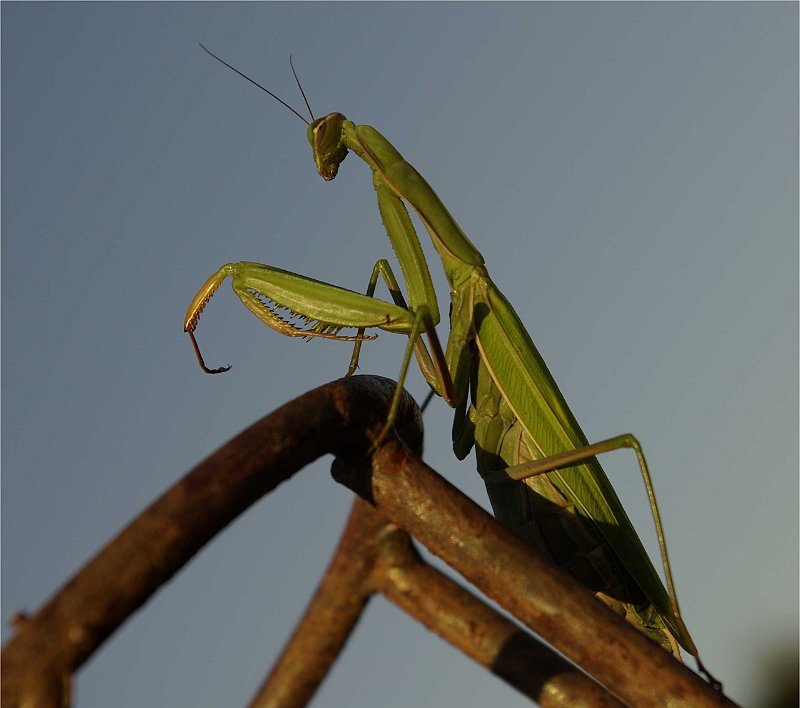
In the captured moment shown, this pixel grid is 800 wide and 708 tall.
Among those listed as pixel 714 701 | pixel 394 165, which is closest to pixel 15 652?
pixel 714 701

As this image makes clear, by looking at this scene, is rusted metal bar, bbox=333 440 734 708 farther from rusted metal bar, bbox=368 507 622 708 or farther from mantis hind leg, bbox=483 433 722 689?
mantis hind leg, bbox=483 433 722 689

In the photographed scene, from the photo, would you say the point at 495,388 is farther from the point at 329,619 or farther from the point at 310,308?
the point at 329,619

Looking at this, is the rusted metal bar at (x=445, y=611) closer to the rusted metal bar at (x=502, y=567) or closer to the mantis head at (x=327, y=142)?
the rusted metal bar at (x=502, y=567)

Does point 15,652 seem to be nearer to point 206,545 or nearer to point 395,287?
point 206,545

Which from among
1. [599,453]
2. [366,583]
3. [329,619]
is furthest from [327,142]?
[329,619]

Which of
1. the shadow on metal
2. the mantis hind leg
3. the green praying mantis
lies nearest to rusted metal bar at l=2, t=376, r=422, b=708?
the shadow on metal

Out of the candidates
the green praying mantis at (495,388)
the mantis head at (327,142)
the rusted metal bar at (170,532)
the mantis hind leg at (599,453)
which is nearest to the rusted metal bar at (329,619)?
the rusted metal bar at (170,532)
